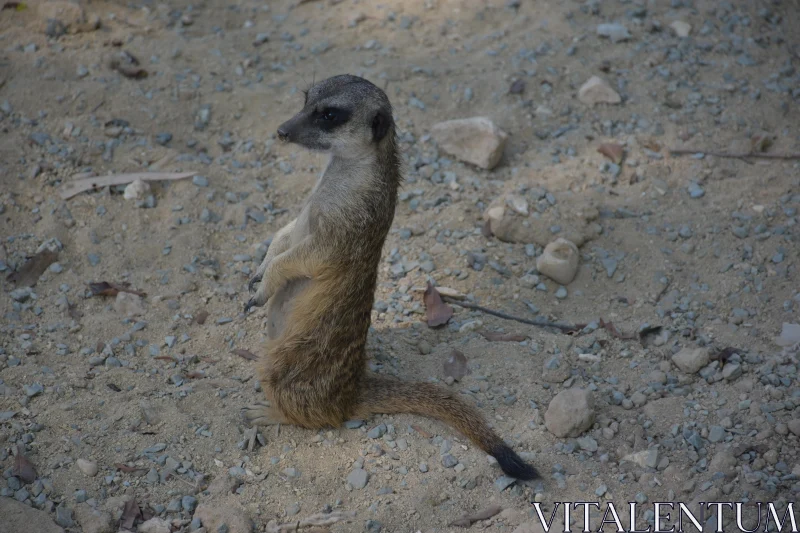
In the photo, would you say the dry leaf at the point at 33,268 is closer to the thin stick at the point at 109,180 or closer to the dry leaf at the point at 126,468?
the thin stick at the point at 109,180

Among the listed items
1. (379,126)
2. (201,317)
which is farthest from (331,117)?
(201,317)

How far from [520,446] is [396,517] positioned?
55 centimetres

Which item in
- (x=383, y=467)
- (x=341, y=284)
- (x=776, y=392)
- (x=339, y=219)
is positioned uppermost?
(x=339, y=219)

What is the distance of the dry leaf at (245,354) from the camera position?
3.38 m

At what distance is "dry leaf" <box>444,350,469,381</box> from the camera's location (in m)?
3.25

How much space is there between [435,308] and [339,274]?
0.78m

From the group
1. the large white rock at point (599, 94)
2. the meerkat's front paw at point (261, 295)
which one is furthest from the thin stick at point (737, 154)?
the meerkat's front paw at point (261, 295)

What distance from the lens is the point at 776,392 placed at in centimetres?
294

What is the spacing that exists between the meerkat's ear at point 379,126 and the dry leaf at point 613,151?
1767mm

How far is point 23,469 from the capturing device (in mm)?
2699

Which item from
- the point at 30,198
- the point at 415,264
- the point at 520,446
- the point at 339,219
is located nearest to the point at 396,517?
the point at 520,446

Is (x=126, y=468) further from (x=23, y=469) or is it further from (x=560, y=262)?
(x=560, y=262)

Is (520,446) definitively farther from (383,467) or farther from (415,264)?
(415,264)

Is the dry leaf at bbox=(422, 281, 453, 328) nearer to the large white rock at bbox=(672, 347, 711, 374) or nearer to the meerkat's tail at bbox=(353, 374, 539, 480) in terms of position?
the meerkat's tail at bbox=(353, 374, 539, 480)
